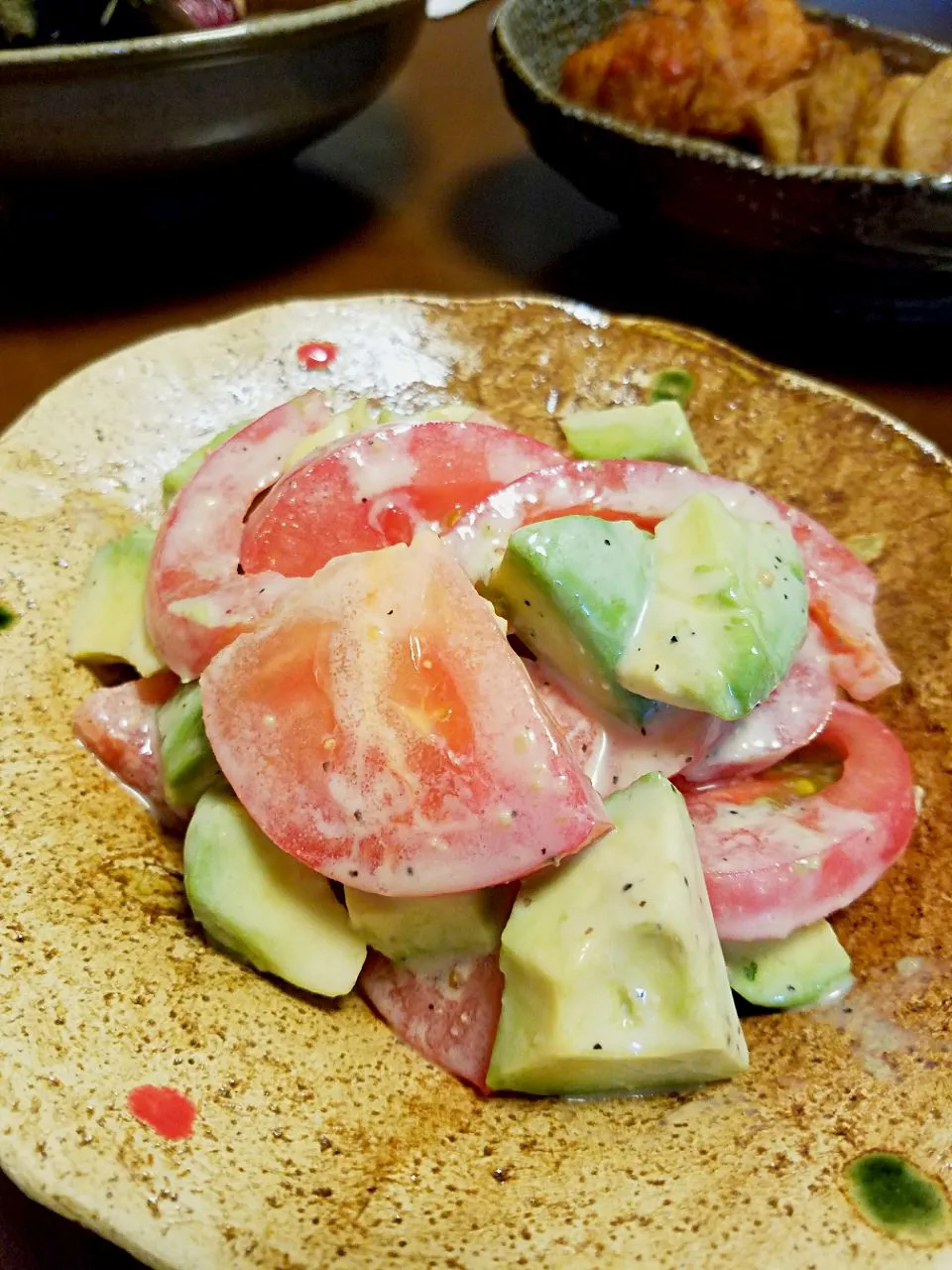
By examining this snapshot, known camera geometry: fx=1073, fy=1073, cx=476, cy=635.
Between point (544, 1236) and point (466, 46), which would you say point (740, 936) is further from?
point (466, 46)

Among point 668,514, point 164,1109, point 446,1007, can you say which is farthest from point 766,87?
point 164,1109

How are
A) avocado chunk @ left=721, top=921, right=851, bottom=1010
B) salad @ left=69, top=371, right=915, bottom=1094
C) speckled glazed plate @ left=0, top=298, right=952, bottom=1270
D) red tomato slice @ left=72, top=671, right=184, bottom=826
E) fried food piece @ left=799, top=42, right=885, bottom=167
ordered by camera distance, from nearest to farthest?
speckled glazed plate @ left=0, top=298, right=952, bottom=1270
salad @ left=69, top=371, right=915, bottom=1094
avocado chunk @ left=721, top=921, right=851, bottom=1010
red tomato slice @ left=72, top=671, right=184, bottom=826
fried food piece @ left=799, top=42, right=885, bottom=167

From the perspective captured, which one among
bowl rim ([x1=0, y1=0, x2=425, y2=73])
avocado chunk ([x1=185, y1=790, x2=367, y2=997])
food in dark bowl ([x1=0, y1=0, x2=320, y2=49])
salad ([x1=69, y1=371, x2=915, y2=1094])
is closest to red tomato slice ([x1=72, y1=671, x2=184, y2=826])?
salad ([x1=69, y1=371, x2=915, y2=1094])

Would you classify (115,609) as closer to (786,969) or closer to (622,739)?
(622,739)

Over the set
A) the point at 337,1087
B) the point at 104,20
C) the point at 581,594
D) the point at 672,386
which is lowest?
the point at 337,1087

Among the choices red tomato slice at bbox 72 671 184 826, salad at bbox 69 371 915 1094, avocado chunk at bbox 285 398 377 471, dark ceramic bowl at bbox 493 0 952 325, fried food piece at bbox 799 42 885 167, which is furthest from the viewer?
fried food piece at bbox 799 42 885 167

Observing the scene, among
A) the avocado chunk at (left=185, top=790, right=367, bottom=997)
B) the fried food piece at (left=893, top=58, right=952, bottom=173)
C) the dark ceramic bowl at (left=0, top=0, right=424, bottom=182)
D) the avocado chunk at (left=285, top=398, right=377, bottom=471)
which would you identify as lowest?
the avocado chunk at (left=185, top=790, right=367, bottom=997)

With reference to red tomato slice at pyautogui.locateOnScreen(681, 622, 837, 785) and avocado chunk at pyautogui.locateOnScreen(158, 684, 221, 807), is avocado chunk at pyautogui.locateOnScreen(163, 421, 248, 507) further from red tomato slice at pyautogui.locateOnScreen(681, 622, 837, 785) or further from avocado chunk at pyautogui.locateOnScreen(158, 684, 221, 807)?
red tomato slice at pyautogui.locateOnScreen(681, 622, 837, 785)

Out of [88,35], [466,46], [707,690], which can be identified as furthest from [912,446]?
[466,46]
